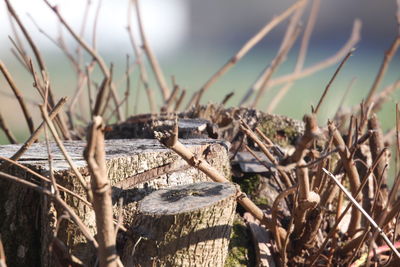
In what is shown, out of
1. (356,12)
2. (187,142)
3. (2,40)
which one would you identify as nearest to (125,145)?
(187,142)

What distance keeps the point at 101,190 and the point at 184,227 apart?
39 centimetres

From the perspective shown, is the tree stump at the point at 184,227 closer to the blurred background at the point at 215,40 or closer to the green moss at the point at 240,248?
the green moss at the point at 240,248

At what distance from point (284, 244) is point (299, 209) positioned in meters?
0.14

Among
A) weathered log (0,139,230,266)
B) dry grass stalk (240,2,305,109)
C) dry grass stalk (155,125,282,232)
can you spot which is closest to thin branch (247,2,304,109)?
dry grass stalk (240,2,305,109)

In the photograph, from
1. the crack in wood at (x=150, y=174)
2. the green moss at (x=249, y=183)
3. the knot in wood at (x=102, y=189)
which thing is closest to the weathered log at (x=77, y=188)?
the crack in wood at (x=150, y=174)

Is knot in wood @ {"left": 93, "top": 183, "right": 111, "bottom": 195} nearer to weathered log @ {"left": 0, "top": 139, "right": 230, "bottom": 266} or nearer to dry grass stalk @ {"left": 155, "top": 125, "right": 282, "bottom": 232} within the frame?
dry grass stalk @ {"left": 155, "top": 125, "right": 282, "bottom": 232}

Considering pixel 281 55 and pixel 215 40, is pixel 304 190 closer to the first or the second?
pixel 281 55

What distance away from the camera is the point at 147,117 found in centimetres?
287

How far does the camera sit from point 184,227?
63.6 inches

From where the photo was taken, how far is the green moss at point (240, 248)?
2051 millimetres

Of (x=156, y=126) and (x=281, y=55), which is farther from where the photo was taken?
(x=281, y=55)

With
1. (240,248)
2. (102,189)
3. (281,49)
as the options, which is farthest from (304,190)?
(281,49)

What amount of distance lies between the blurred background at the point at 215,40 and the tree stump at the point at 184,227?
17.0 ft

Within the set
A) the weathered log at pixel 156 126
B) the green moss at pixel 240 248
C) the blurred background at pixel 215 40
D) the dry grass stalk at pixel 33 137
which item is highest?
the blurred background at pixel 215 40
